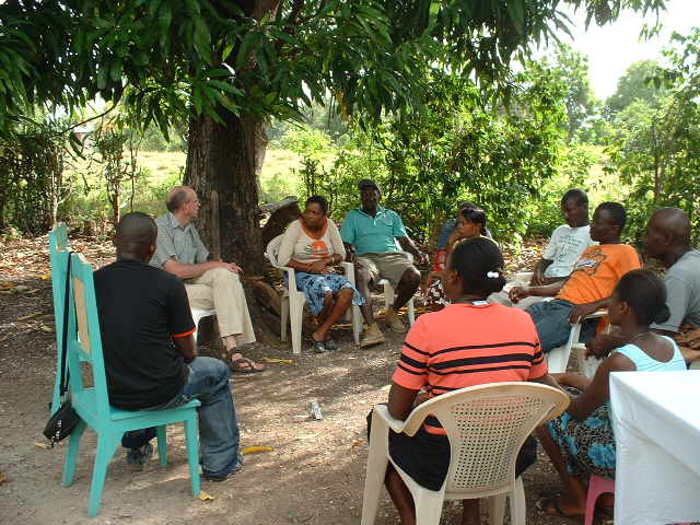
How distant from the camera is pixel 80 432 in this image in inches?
141

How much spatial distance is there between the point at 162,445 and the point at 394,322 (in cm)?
328

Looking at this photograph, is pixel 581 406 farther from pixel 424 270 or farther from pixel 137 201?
pixel 137 201

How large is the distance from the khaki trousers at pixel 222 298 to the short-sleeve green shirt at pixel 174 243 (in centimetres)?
22

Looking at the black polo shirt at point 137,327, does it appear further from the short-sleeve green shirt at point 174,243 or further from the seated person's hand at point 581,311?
the seated person's hand at point 581,311

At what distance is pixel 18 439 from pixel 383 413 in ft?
8.48

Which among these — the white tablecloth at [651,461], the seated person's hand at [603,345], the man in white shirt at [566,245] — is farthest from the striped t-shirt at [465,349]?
the man in white shirt at [566,245]

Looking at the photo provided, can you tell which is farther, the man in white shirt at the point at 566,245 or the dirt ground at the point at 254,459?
the man in white shirt at the point at 566,245

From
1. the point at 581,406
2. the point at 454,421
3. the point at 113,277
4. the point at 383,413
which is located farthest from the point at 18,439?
the point at 581,406

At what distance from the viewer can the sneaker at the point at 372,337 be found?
245 inches

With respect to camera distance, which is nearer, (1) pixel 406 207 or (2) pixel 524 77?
(2) pixel 524 77

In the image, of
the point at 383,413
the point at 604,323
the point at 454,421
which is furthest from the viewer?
the point at 604,323

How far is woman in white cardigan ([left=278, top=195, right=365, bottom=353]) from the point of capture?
614 cm

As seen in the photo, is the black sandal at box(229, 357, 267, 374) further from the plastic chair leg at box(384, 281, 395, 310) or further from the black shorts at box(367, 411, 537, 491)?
the black shorts at box(367, 411, 537, 491)

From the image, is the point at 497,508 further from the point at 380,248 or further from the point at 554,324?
the point at 380,248
